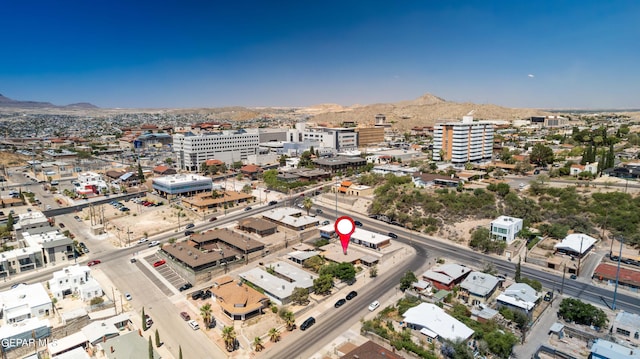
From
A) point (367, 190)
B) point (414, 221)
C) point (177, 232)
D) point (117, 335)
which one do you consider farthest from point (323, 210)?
point (117, 335)

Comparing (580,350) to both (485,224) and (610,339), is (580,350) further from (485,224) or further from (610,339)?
(485,224)

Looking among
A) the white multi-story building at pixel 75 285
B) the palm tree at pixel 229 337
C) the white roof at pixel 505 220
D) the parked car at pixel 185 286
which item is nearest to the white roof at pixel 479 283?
the white roof at pixel 505 220

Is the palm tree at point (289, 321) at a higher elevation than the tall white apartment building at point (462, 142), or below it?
below

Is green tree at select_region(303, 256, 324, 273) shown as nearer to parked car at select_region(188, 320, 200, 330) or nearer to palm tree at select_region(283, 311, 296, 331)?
palm tree at select_region(283, 311, 296, 331)

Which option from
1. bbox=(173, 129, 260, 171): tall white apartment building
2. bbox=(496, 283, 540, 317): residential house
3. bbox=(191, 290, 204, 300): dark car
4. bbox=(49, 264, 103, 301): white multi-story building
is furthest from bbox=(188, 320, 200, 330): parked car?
bbox=(173, 129, 260, 171): tall white apartment building

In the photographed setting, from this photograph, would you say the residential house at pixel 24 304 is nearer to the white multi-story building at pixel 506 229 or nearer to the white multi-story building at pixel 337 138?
the white multi-story building at pixel 506 229
